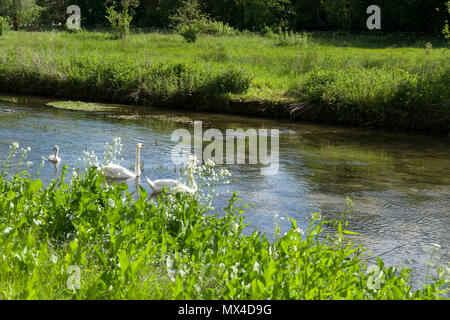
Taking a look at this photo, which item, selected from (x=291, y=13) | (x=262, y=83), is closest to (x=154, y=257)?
(x=262, y=83)

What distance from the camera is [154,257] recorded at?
5824mm

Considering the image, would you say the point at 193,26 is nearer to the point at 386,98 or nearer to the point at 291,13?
the point at 386,98

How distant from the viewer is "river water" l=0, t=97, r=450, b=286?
949 centimetres

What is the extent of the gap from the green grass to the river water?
1898 mm

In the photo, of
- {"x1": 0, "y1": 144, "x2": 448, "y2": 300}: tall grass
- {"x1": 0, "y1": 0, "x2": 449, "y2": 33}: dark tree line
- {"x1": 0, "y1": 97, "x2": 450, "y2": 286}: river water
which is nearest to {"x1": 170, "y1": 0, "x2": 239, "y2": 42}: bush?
{"x1": 0, "y1": 0, "x2": 449, "y2": 33}: dark tree line

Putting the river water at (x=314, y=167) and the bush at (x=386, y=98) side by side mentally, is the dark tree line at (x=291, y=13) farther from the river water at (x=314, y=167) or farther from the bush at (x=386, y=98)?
the river water at (x=314, y=167)

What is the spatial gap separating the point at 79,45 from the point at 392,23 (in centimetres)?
3362

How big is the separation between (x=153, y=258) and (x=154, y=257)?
0.04 metres

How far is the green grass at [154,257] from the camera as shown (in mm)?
4535

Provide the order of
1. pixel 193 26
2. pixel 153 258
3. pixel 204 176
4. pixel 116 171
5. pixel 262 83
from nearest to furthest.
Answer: pixel 153 258 < pixel 204 176 < pixel 116 171 < pixel 262 83 < pixel 193 26

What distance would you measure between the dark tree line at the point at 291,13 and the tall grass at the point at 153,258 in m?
45.6

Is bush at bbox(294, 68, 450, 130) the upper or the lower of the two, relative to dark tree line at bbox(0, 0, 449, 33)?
lower

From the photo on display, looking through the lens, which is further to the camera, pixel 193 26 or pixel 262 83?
pixel 193 26

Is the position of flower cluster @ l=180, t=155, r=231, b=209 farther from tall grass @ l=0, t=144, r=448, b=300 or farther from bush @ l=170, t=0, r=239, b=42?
bush @ l=170, t=0, r=239, b=42
